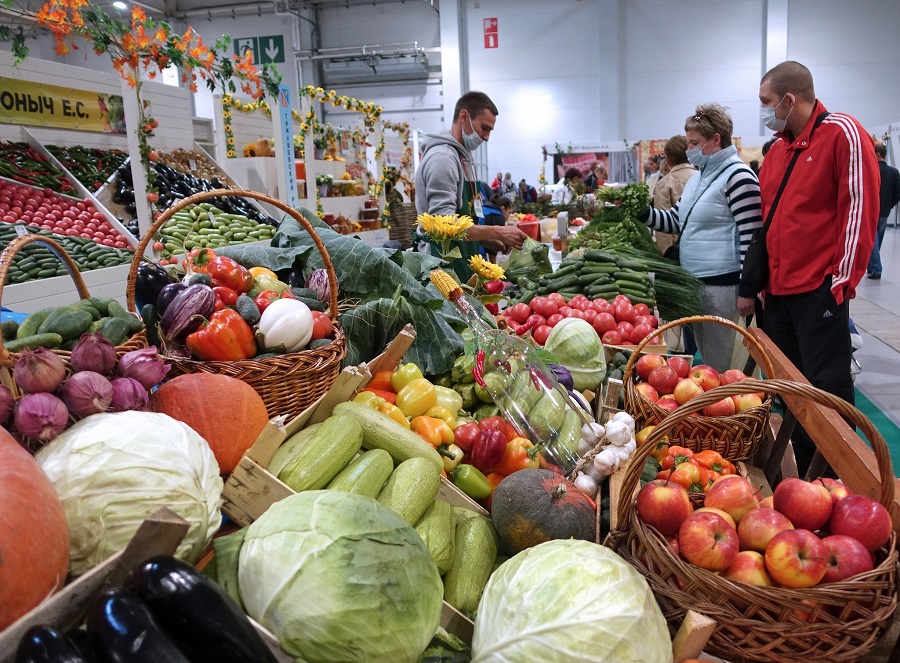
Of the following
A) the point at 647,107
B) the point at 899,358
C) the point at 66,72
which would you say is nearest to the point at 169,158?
the point at 66,72

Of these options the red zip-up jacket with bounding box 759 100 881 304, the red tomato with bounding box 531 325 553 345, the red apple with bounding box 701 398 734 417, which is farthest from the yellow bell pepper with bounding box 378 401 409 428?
the red zip-up jacket with bounding box 759 100 881 304

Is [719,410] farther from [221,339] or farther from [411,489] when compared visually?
[221,339]

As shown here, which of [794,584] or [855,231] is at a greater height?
[855,231]

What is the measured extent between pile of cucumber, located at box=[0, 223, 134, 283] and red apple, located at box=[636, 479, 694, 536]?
3.56 m

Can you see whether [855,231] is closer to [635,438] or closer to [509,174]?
[635,438]

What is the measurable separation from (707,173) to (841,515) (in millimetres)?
3217

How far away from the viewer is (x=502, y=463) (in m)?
1.80

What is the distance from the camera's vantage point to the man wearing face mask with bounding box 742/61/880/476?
9.70 ft

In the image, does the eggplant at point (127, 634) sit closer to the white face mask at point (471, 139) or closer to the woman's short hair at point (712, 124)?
the white face mask at point (471, 139)

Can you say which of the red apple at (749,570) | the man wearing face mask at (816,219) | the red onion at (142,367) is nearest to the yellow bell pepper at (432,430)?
the red onion at (142,367)

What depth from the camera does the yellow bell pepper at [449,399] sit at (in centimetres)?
204

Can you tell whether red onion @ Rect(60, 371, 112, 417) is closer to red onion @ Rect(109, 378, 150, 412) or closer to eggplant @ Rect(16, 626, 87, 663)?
red onion @ Rect(109, 378, 150, 412)

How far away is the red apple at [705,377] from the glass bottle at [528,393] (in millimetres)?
497

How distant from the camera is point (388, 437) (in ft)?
5.07
